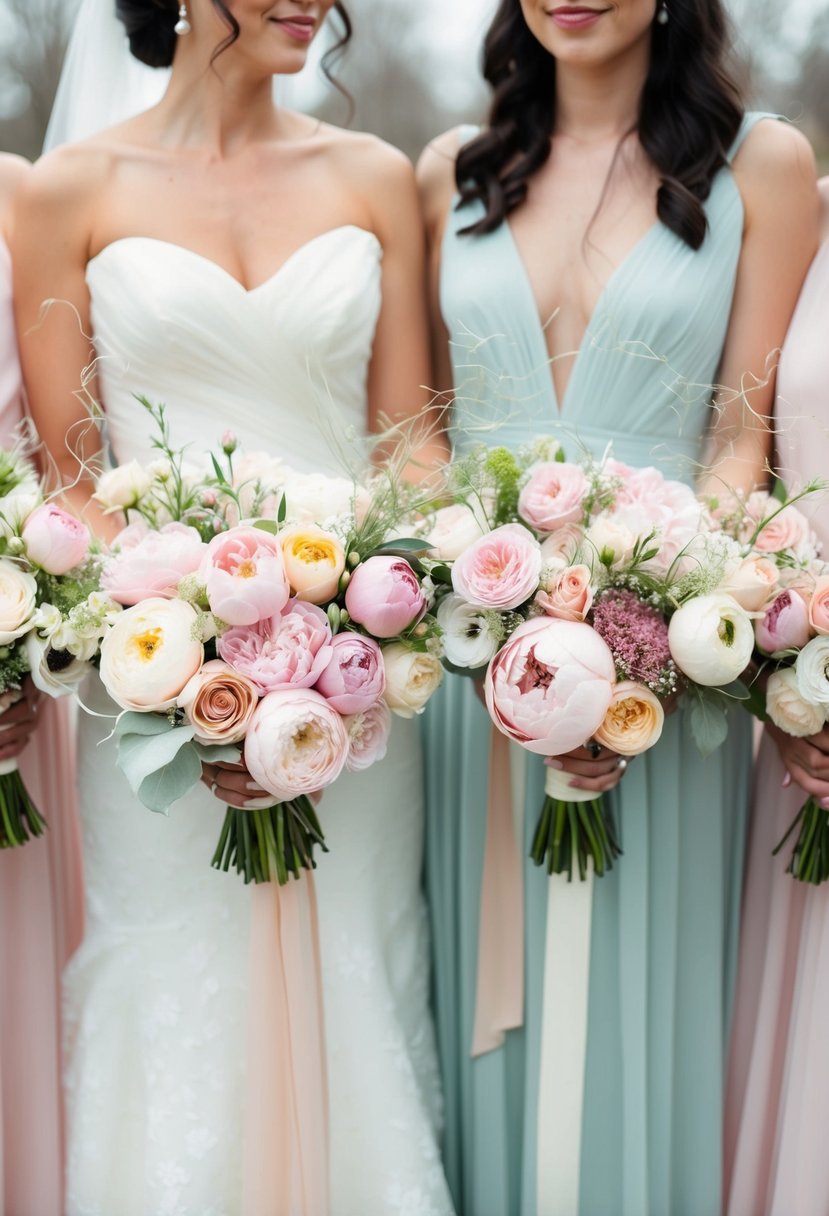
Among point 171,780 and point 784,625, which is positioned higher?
point 784,625

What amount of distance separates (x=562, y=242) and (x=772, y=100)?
6.71 m

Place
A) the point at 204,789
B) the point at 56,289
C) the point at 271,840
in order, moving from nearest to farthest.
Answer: the point at 271,840
the point at 204,789
the point at 56,289

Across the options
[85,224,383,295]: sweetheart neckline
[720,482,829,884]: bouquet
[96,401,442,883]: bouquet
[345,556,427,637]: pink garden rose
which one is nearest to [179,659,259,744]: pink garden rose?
[96,401,442,883]: bouquet

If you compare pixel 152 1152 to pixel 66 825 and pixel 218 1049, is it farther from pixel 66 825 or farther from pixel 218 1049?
pixel 66 825

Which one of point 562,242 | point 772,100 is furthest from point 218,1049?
point 772,100

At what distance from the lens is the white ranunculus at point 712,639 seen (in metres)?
2.24

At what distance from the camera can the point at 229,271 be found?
2949 mm

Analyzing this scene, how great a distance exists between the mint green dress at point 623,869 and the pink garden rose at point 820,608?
1.60 ft

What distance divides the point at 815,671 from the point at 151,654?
1249 millimetres

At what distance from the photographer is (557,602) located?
2262 mm

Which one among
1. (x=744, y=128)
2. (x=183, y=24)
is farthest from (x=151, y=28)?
(x=744, y=128)

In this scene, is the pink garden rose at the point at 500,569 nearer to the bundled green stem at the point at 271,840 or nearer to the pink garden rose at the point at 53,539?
the bundled green stem at the point at 271,840

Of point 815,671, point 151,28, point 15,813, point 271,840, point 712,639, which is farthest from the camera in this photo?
point 151,28

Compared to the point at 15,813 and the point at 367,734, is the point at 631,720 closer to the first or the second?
the point at 367,734
